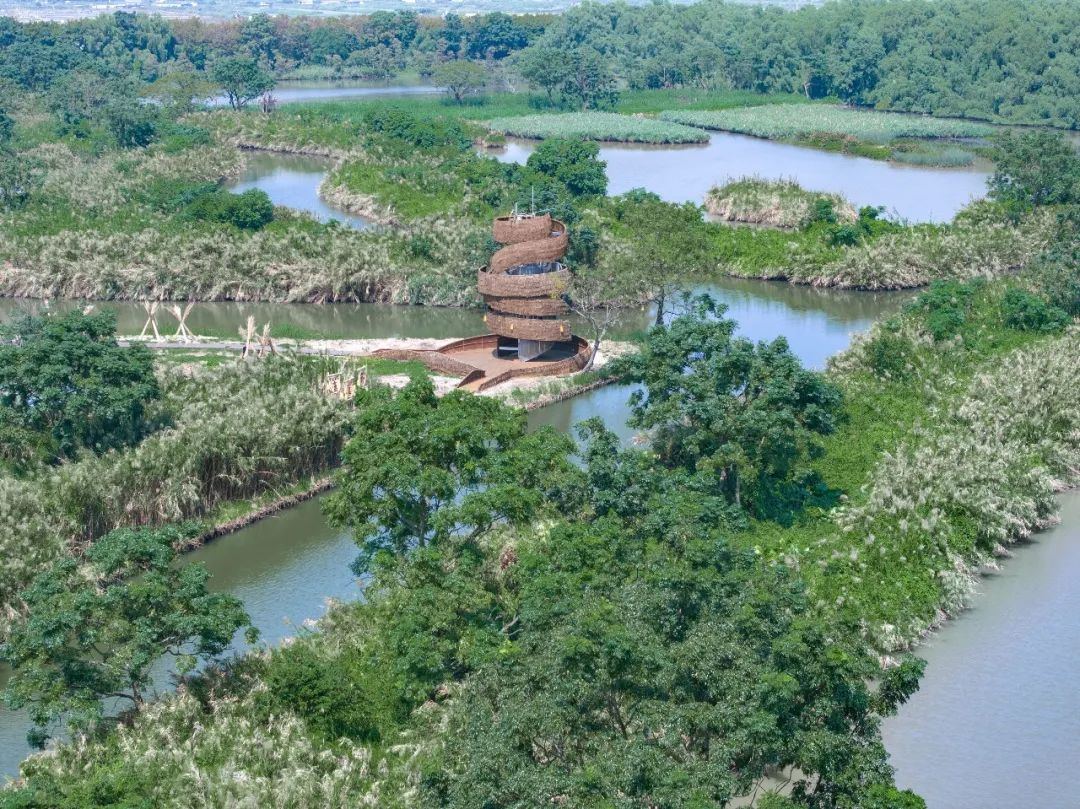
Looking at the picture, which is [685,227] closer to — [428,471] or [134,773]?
[428,471]

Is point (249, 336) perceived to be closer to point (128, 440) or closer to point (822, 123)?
point (128, 440)

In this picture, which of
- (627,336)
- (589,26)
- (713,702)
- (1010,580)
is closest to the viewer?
(713,702)


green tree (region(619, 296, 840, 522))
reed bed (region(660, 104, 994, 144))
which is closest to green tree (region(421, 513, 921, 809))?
green tree (region(619, 296, 840, 522))

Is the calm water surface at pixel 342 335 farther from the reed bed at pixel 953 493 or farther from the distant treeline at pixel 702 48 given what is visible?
the distant treeline at pixel 702 48

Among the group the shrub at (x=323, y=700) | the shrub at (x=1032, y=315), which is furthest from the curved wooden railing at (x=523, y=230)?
the shrub at (x=323, y=700)

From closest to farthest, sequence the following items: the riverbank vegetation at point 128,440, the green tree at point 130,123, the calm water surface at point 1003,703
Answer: the calm water surface at point 1003,703 → the riverbank vegetation at point 128,440 → the green tree at point 130,123

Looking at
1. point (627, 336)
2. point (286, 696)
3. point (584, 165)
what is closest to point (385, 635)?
point (286, 696)

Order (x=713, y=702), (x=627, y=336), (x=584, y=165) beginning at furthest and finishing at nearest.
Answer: (x=584, y=165), (x=627, y=336), (x=713, y=702)
